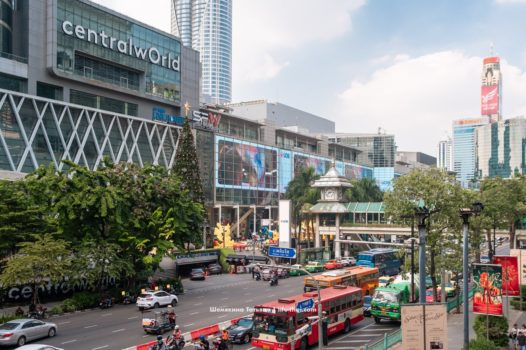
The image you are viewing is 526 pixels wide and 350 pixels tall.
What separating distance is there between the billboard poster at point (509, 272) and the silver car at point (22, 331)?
29270mm

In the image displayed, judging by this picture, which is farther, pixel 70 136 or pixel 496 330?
pixel 70 136

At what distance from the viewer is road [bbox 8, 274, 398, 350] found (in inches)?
1259

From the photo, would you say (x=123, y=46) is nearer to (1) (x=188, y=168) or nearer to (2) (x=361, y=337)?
(1) (x=188, y=168)

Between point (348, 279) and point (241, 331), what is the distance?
15375mm

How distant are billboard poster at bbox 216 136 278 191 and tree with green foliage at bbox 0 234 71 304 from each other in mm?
67066

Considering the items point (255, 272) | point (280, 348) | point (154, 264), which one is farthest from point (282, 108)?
point (280, 348)

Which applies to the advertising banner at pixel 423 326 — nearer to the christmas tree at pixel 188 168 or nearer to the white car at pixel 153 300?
the white car at pixel 153 300

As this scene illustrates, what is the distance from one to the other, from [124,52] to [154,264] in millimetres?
49006

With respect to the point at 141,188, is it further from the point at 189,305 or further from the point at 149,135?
the point at 149,135

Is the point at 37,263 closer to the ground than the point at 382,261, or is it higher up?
higher up

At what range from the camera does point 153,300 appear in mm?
43000

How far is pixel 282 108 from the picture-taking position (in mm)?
185500

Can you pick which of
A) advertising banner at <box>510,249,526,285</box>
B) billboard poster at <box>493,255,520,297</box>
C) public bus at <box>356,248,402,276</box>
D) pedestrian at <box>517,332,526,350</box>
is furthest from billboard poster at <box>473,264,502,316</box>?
public bus at <box>356,248,402,276</box>

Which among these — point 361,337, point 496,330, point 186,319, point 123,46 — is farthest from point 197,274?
point 123,46
